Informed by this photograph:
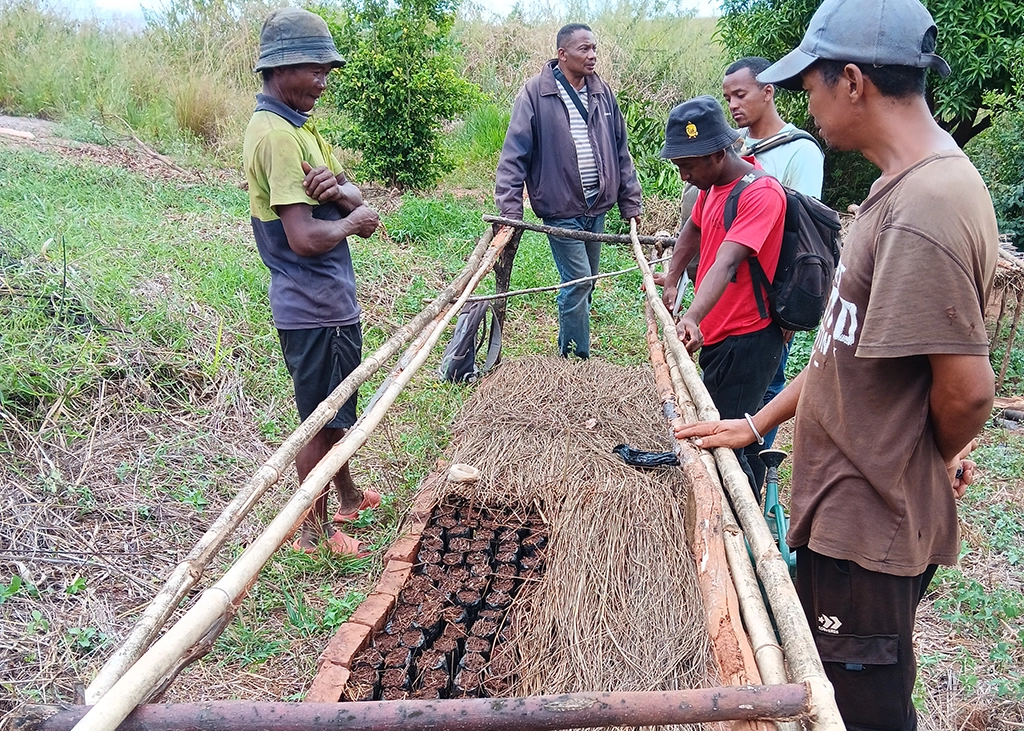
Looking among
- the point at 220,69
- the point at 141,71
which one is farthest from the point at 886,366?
the point at 220,69

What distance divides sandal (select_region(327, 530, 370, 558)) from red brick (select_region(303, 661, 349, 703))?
0.77 m

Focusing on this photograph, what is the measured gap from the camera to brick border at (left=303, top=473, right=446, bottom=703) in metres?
2.33

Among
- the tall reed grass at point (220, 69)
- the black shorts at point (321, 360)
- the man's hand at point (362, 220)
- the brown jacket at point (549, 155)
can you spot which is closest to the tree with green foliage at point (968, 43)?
the tall reed grass at point (220, 69)

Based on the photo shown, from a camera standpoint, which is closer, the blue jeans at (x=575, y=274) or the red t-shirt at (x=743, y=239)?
the red t-shirt at (x=743, y=239)

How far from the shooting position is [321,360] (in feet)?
9.70

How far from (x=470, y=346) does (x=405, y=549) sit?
→ 185 cm

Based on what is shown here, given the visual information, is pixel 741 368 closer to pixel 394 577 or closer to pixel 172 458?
pixel 394 577

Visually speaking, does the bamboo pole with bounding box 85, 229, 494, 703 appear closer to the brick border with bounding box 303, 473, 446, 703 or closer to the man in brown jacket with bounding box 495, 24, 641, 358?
the brick border with bounding box 303, 473, 446, 703

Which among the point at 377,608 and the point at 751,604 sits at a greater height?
the point at 751,604

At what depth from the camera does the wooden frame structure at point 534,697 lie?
40.4 inches

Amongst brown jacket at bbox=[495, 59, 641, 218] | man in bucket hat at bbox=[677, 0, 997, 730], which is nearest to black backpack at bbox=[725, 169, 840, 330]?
man in bucket hat at bbox=[677, 0, 997, 730]

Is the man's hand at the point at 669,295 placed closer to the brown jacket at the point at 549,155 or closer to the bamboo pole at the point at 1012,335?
the brown jacket at the point at 549,155

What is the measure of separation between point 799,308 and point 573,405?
1.51 meters

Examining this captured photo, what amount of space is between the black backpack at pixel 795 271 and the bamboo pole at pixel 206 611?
157 centimetres
